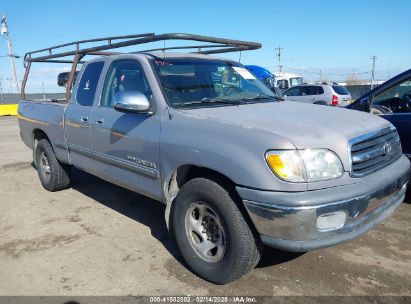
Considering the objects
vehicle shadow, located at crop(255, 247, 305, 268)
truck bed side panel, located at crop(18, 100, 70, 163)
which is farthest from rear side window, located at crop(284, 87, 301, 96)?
vehicle shadow, located at crop(255, 247, 305, 268)

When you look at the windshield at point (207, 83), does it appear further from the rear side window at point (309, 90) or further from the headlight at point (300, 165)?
the rear side window at point (309, 90)

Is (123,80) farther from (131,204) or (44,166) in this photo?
(44,166)

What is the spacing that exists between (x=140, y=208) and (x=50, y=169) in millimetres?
1666

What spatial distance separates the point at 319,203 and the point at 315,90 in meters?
15.3

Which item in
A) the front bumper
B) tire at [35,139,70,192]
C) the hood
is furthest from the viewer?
tire at [35,139,70,192]

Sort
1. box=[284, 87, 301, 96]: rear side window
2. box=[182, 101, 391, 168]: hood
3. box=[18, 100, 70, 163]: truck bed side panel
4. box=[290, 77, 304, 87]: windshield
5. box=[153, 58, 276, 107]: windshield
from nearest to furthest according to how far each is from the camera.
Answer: box=[182, 101, 391, 168]: hood
box=[153, 58, 276, 107]: windshield
box=[18, 100, 70, 163]: truck bed side panel
box=[284, 87, 301, 96]: rear side window
box=[290, 77, 304, 87]: windshield

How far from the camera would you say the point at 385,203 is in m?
3.01

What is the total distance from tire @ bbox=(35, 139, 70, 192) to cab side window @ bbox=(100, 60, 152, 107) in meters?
1.81

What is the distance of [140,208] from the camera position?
16.3 ft

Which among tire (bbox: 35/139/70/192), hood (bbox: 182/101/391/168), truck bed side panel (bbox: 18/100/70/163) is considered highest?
hood (bbox: 182/101/391/168)

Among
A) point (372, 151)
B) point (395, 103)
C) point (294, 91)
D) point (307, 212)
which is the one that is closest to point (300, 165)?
point (307, 212)

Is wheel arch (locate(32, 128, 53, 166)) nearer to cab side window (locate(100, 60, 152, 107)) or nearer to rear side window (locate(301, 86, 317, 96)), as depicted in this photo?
cab side window (locate(100, 60, 152, 107))

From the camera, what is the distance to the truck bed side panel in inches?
200

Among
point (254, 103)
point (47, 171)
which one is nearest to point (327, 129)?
point (254, 103)
